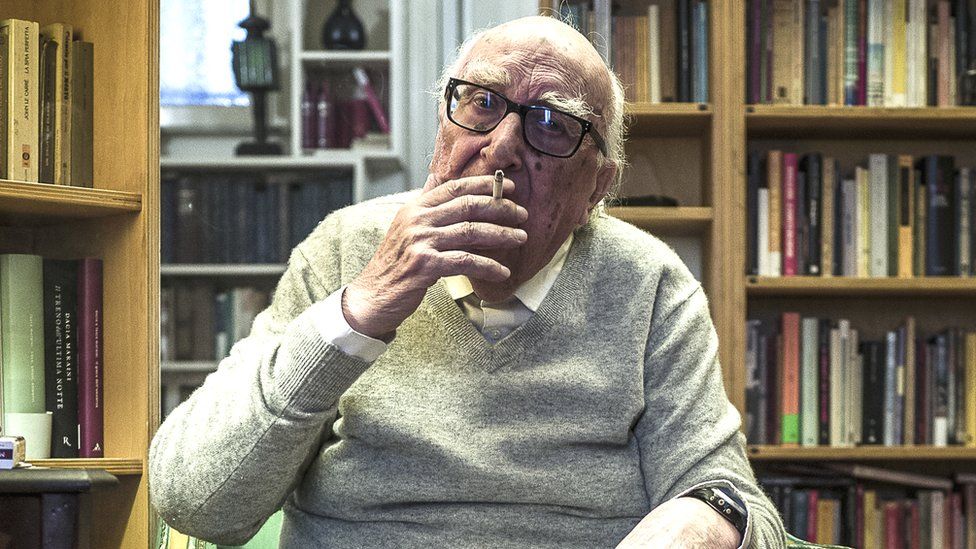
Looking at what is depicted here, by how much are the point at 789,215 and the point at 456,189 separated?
1.68 metres

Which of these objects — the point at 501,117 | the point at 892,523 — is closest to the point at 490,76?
the point at 501,117

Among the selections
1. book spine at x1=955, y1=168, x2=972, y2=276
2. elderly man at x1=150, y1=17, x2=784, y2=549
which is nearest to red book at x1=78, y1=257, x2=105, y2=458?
elderly man at x1=150, y1=17, x2=784, y2=549

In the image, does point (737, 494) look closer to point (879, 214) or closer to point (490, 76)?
point (490, 76)

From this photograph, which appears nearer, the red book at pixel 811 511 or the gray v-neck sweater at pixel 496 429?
the gray v-neck sweater at pixel 496 429

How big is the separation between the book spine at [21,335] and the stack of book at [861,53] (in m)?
1.74

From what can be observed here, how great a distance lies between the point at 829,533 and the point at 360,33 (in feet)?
6.27

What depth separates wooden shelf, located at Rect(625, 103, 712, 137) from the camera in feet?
8.52

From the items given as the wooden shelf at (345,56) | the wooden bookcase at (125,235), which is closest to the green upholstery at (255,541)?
the wooden bookcase at (125,235)

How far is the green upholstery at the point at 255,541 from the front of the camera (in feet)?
4.62

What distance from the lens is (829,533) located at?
271 centimetres

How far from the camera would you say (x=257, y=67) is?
321cm

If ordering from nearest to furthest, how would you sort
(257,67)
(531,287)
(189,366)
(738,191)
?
(531,287) → (738,191) → (189,366) → (257,67)

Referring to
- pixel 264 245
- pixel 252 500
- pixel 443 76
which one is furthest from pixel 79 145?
pixel 264 245

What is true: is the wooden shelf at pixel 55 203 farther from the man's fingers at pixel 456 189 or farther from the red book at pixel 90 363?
the man's fingers at pixel 456 189
